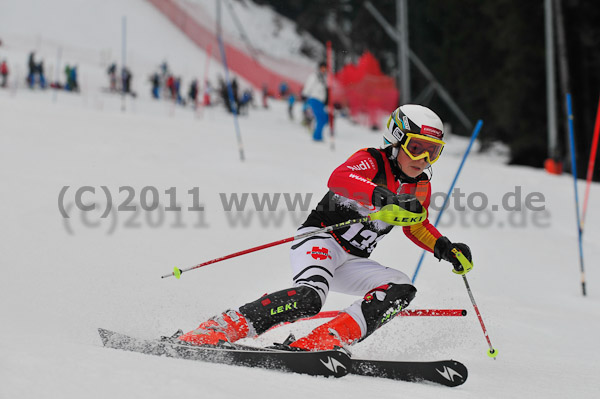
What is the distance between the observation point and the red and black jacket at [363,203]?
3725 mm

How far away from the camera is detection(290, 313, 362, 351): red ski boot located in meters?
3.40

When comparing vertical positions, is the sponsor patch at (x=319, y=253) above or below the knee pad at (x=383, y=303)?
above

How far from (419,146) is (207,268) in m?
3.14

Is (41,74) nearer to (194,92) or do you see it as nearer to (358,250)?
(194,92)

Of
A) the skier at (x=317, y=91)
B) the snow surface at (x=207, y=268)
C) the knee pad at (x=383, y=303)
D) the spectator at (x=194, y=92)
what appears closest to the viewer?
the snow surface at (x=207, y=268)

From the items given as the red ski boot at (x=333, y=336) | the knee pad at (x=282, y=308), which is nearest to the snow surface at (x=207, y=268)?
the red ski boot at (x=333, y=336)

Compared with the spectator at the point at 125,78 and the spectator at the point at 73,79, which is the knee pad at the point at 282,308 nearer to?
the spectator at the point at 125,78

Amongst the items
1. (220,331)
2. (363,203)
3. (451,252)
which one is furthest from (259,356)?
(451,252)

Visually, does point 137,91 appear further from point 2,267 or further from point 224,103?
point 2,267

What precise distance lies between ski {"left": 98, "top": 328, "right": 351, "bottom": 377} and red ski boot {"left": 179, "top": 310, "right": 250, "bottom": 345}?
0.31 feet

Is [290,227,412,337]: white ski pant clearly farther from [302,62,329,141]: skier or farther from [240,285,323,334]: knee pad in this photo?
[302,62,329,141]: skier

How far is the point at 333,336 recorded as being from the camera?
3.46 metres

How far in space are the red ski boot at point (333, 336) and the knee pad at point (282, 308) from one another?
4.8 inches

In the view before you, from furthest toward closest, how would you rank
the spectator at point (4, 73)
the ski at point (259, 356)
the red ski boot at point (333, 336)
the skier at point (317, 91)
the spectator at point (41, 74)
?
the spectator at point (41, 74), the spectator at point (4, 73), the skier at point (317, 91), the red ski boot at point (333, 336), the ski at point (259, 356)
